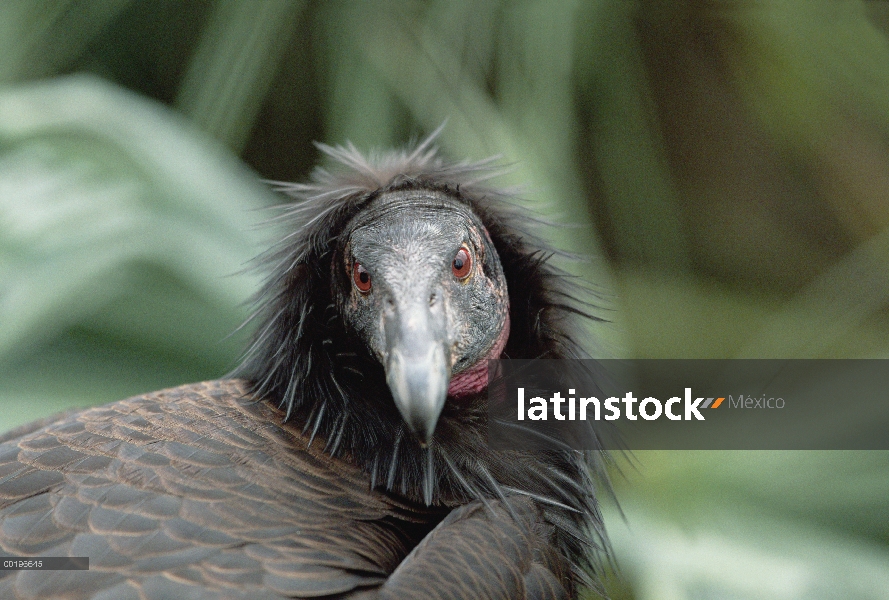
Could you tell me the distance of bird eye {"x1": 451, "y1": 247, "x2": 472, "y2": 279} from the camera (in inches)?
49.0

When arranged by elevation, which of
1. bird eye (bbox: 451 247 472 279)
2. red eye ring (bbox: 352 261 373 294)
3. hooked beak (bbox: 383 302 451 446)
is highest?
bird eye (bbox: 451 247 472 279)

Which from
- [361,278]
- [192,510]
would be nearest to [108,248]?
[361,278]

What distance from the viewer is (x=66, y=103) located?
2.13 metres

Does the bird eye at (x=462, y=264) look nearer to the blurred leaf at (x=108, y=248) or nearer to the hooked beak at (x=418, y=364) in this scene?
the hooked beak at (x=418, y=364)

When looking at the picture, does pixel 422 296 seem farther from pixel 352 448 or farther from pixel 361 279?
pixel 352 448

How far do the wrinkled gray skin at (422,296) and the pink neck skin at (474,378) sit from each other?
0.02 meters

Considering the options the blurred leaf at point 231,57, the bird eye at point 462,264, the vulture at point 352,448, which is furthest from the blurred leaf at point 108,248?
the bird eye at point 462,264

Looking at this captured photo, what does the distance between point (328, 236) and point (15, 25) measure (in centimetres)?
148

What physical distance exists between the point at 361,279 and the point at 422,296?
0.46 feet

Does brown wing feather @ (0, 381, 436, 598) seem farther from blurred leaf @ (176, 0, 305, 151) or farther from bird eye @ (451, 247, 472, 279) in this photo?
blurred leaf @ (176, 0, 305, 151)

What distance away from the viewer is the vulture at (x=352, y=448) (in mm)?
1007

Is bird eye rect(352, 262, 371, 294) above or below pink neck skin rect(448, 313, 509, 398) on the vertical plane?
above

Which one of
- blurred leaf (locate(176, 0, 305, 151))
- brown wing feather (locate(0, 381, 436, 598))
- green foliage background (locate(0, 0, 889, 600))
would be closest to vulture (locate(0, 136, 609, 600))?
brown wing feather (locate(0, 381, 436, 598))

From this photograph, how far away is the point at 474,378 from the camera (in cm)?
133
